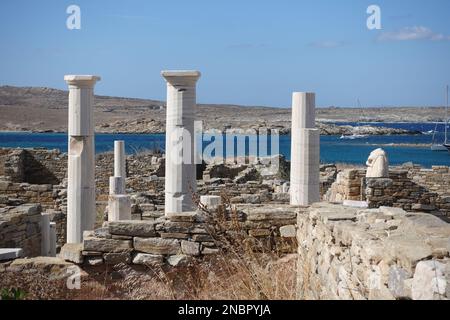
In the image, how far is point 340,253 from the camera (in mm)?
6180

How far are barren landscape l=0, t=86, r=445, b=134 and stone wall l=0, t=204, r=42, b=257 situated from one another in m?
65.1

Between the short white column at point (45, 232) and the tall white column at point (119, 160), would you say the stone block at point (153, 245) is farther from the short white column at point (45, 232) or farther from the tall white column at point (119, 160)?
the tall white column at point (119, 160)

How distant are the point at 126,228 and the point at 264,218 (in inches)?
72.7

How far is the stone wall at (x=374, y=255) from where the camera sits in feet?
13.4

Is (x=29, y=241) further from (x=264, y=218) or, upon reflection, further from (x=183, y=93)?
(x=264, y=218)

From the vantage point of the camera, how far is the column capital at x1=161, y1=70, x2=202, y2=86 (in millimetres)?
11675

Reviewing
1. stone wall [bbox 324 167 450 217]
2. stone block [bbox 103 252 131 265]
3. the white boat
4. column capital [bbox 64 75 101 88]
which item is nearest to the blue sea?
the white boat

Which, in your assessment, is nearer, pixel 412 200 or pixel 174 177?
pixel 174 177

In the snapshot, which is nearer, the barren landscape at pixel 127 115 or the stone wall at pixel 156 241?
the stone wall at pixel 156 241

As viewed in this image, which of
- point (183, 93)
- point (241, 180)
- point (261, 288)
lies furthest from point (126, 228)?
point (241, 180)

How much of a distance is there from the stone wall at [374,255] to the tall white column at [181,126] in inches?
149

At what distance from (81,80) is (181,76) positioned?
1976 millimetres

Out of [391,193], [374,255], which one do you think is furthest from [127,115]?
[374,255]

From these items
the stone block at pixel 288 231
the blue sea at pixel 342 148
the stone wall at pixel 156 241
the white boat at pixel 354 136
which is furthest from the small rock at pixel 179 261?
the white boat at pixel 354 136
